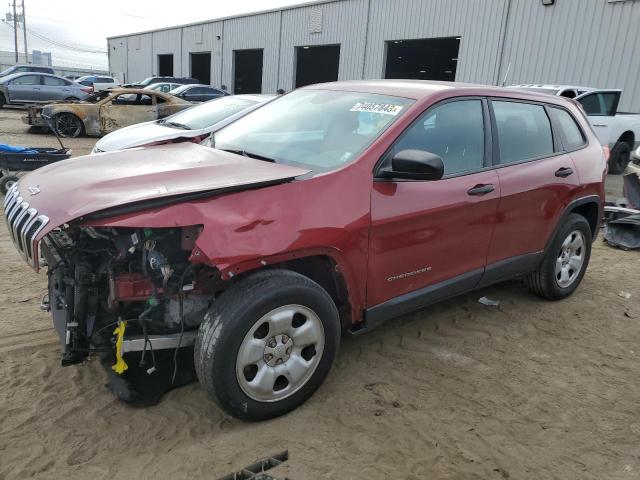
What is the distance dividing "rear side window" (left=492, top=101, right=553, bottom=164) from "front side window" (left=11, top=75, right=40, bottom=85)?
2121 cm

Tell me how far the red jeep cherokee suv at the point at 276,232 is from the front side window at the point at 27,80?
20.2 meters

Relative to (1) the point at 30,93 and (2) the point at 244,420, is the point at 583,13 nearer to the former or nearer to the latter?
(2) the point at 244,420

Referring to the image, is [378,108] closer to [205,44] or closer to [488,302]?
[488,302]

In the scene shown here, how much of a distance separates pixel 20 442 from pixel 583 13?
53.6 feet

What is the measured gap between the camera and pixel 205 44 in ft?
108

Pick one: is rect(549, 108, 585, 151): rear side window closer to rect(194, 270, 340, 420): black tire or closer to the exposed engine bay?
rect(194, 270, 340, 420): black tire

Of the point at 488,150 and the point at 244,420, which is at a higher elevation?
the point at 488,150

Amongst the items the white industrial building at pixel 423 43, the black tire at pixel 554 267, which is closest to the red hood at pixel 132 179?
the black tire at pixel 554 267

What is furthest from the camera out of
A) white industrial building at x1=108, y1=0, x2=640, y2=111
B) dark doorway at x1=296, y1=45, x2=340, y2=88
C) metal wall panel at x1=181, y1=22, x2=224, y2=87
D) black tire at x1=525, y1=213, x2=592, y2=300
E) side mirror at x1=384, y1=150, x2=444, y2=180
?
metal wall panel at x1=181, y1=22, x2=224, y2=87

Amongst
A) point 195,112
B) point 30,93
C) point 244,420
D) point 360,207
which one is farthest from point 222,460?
point 30,93

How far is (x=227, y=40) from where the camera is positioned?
1199 inches

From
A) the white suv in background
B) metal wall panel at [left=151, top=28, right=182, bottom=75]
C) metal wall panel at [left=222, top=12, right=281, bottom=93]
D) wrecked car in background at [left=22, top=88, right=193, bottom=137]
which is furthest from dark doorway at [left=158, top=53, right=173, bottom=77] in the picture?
wrecked car in background at [left=22, top=88, right=193, bottom=137]

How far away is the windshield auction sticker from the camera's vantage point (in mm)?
3234

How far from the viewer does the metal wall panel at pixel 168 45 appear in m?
36.5
